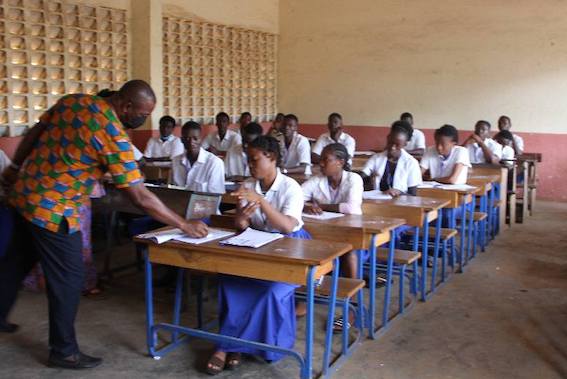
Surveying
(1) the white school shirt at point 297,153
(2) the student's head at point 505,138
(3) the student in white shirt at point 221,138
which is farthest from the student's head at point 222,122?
(2) the student's head at point 505,138

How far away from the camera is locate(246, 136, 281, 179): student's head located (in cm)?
342

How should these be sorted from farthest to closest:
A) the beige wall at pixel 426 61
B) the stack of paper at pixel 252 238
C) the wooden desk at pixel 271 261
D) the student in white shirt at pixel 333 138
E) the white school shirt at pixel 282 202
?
the beige wall at pixel 426 61 < the student in white shirt at pixel 333 138 < the white school shirt at pixel 282 202 < the stack of paper at pixel 252 238 < the wooden desk at pixel 271 261

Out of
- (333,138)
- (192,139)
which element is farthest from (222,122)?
(192,139)

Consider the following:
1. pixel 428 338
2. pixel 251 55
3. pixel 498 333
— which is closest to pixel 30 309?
pixel 428 338

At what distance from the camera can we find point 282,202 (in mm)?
3391

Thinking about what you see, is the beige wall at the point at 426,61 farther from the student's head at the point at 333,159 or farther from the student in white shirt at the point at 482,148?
the student's head at the point at 333,159

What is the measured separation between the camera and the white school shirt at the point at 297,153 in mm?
6934

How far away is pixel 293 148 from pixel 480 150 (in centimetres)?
226

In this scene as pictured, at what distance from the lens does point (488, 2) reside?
30.7 ft

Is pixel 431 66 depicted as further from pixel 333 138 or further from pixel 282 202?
pixel 282 202

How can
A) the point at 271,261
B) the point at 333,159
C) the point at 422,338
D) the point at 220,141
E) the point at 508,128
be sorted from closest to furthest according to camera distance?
the point at 271,261 → the point at 422,338 → the point at 333,159 → the point at 508,128 → the point at 220,141

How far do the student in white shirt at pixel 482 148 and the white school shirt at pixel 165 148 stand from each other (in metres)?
3.44

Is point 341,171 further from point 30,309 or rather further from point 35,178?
point 30,309

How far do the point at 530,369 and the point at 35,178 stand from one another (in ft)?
8.86
